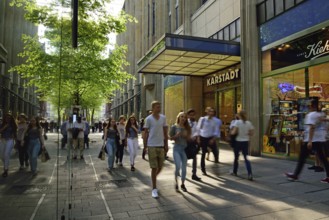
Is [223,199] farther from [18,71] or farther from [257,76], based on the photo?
[257,76]

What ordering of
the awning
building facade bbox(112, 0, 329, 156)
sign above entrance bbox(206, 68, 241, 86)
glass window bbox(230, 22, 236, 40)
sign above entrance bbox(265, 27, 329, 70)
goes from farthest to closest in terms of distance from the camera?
sign above entrance bbox(206, 68, 241, 86) → glass window bbox(230, 22, 236, 40) → the awning → building facade bbox(112, 0, 329, 156) → sign above entrance bbox(265, 27, 329, 70)

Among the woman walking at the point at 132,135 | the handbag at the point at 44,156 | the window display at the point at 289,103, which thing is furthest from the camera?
the window display at the point at 289,103

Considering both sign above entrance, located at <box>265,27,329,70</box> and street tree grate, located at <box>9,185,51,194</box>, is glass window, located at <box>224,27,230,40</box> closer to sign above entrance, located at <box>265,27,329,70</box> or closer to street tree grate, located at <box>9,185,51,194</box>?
sign above entrance, located at <box>265,27,329,70</box>

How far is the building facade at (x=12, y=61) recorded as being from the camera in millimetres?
1654

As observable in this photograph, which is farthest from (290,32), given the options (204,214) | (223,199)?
(204,214)

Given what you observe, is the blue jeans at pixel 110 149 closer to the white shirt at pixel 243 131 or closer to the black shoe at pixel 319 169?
Result: the white shirt at pixel 243 131

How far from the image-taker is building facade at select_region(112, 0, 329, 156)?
9.67 m

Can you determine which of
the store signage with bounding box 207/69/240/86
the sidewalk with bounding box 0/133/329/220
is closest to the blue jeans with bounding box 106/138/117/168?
the sidewalk with bounding box 0/133/329/220

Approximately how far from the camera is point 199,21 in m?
18.3

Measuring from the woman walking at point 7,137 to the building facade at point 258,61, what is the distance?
9247 mm

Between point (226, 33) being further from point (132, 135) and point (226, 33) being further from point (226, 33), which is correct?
point (132, 135)

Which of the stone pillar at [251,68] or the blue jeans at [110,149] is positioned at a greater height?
the stone pillar at [251,68]

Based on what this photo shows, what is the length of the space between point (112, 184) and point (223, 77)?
11.1 m

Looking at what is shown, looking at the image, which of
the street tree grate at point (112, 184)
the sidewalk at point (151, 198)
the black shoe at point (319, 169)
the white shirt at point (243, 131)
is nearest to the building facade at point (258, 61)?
the black shoe at point (319, 169)
